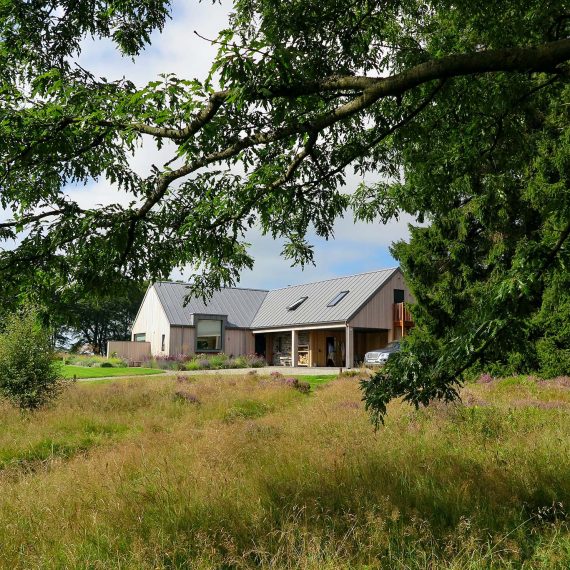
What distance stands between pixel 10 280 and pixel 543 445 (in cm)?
631

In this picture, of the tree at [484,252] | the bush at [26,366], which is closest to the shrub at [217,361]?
the tree at [484,252]

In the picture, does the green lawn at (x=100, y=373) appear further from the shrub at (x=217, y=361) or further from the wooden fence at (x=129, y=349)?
the wooden fence at (x=129, y=349)

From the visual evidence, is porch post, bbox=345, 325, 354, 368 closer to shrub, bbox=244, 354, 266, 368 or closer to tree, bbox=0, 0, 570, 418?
shrub, bbox=244, 354, 266, 368

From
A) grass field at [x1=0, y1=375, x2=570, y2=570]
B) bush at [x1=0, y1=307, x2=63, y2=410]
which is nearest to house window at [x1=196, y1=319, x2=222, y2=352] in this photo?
bush at [x1=0, y1=307, x2=63, y2=410]

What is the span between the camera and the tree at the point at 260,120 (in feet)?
14.4

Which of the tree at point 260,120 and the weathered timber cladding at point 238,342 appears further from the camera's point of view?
the weathered timber cladding at point 238,342

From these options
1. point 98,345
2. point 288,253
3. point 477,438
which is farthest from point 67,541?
point 98,345

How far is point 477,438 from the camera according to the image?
24.6 ft

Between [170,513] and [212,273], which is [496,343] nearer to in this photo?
[170,513]

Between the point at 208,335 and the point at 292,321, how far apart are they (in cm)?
636

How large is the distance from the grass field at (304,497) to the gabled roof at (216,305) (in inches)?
1098

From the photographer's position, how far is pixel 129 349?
1515 inches

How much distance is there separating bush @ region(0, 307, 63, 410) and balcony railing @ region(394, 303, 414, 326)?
2271cm

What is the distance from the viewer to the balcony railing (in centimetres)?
3200
